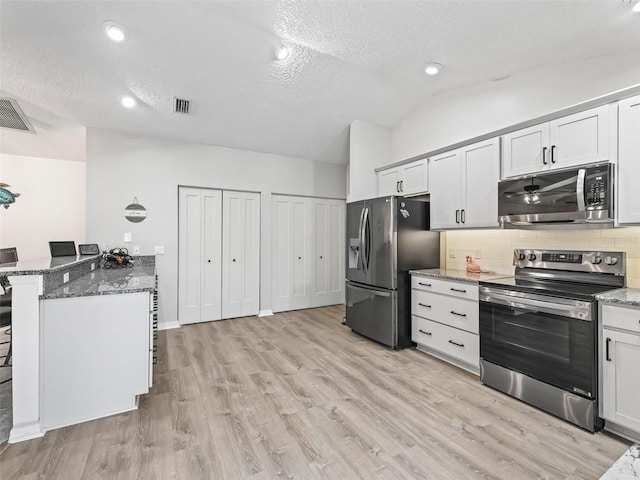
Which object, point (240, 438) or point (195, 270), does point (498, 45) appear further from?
point (195, 270)

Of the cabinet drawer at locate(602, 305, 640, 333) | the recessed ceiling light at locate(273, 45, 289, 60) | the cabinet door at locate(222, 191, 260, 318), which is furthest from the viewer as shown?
the cabinet door at locate(222, 191, 260, 318)

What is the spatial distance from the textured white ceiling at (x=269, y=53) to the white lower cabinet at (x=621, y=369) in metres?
2.06

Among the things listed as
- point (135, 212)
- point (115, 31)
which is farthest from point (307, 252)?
point (115, 31)

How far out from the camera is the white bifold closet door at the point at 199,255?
4473 millimetres

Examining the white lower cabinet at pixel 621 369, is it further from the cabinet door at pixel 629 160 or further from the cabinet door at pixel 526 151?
the cabinet door at pixel 526 151

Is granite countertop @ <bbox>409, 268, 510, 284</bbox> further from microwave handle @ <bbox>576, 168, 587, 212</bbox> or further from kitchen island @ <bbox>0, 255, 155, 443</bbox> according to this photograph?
kitchen island @ <bbox>0, 255, 155, 443</bbox>

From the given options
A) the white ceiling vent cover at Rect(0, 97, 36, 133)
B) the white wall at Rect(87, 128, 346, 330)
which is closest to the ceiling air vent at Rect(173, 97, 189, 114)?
the white wall at Rect(87, 128, 346, 330)

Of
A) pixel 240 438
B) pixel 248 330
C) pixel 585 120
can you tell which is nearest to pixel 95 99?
pixel 248 330

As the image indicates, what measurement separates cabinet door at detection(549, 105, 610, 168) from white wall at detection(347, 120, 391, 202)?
2.18 meters

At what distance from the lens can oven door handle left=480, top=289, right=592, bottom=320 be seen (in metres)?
2.07

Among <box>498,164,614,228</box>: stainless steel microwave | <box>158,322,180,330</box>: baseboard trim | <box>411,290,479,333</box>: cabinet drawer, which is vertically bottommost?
<box>158,322,180,330</box>: baseboard trim

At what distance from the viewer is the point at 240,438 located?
6.53ft

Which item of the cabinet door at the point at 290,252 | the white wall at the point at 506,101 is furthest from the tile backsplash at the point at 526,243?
the cabinet door at the point at 290,252

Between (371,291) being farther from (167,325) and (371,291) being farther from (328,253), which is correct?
(167,325)
